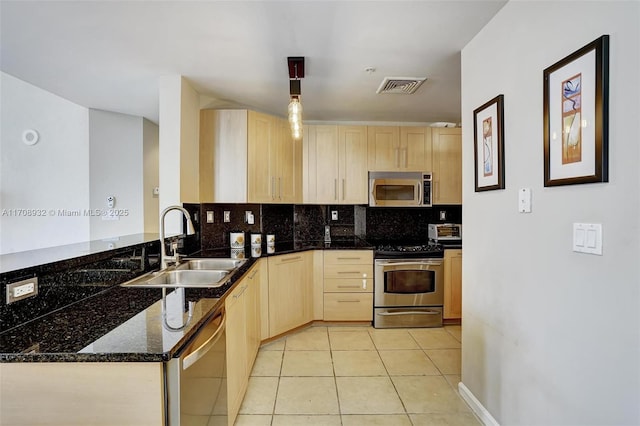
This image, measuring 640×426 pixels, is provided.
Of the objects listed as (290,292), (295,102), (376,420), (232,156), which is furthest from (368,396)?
(232,156)

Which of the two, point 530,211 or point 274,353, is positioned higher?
point 530,211

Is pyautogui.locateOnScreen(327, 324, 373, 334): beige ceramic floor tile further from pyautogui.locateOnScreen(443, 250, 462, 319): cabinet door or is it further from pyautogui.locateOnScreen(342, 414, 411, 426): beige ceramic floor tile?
pyautogui.locateOnScreen(342, 414, 411, 426): beige ceramic floor tile

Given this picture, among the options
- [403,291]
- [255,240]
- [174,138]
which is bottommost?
[403,291]

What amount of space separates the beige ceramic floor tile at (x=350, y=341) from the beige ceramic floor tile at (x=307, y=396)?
1.81 ft

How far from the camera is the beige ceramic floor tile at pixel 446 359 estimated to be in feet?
7.94

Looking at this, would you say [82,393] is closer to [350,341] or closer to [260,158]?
[350,341]

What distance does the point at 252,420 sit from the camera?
1836mm

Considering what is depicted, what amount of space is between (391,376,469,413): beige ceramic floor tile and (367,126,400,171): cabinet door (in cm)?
222

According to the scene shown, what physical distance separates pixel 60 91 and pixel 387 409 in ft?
12.8

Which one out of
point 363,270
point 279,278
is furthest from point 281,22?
point 363,270

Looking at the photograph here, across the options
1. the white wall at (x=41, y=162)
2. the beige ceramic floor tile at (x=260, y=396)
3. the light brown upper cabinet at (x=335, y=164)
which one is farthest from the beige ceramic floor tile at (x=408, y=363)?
the white wall at (x=41, y=162)

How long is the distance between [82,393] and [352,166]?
3.08 metres

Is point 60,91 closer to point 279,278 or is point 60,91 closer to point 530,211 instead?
point 279,278

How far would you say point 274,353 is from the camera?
106 inches
